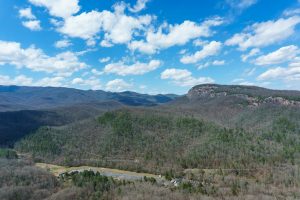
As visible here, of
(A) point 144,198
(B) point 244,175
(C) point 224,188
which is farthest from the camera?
(B) point 244,175

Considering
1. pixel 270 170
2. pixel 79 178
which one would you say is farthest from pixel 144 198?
pixel 270 170

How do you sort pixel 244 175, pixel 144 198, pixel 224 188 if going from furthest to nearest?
pixel 244 175 → pixel 224 188 → pixel 144 198

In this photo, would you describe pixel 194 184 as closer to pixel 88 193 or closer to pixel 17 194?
pixel 88 193

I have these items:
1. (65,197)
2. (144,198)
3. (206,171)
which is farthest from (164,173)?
(65,197)

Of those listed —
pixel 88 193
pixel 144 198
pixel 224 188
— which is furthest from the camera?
pixel 224 188

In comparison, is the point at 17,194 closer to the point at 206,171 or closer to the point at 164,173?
the point at 164,173

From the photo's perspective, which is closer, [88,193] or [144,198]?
[144,198]

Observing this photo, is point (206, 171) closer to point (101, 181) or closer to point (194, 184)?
point (194, 184)

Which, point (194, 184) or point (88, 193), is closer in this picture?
point (88, 193)
